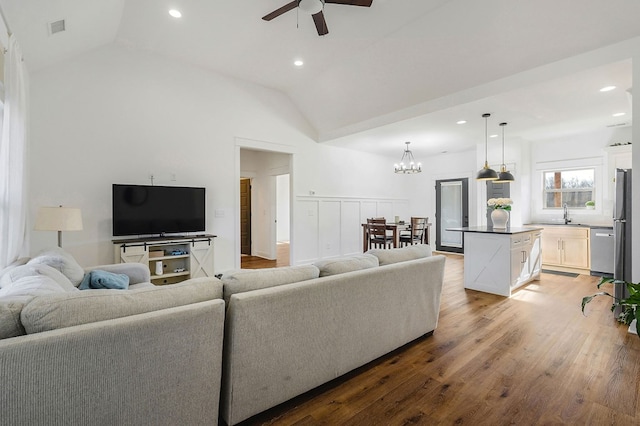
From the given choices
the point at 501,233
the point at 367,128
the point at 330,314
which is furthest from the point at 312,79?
the point at 330,314

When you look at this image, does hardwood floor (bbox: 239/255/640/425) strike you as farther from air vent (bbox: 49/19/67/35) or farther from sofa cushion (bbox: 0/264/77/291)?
air vent (bbox: 49/19/67/35)

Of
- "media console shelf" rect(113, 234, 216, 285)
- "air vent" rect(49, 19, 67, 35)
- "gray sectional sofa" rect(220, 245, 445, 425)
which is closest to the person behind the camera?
"gray sectional sofa" rect(220, 245, 445, 425)

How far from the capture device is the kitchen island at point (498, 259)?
13.7 ft

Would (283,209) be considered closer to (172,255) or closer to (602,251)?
(172,255)

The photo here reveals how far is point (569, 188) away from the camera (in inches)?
249

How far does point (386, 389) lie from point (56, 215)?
3492mm

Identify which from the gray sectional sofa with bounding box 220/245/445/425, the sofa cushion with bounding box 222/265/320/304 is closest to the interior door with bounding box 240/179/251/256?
the gray sectional sofa with bounding box 220/245/445/425

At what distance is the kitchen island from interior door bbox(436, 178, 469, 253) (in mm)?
3153

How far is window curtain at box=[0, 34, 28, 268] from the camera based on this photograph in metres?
2.45

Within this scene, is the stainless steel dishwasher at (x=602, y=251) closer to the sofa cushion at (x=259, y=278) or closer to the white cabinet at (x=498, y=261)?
the white cabinet at (x=498, y=261)

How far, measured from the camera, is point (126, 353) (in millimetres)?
1306

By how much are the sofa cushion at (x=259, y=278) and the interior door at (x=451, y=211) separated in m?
6.98

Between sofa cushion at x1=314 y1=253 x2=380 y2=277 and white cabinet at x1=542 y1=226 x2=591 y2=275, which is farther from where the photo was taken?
white cabinet at x1=542 y1=226 x2=591 y2=275

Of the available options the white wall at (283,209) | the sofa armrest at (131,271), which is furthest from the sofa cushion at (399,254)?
the white wall at (283,209)
